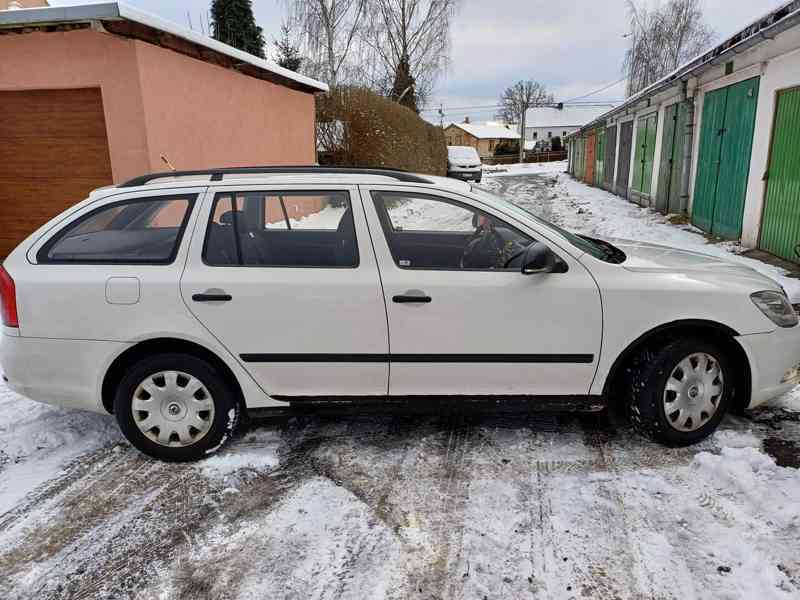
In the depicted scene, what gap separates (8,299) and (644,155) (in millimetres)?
16869

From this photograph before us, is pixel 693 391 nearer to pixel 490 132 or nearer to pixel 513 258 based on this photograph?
pixel 513 258

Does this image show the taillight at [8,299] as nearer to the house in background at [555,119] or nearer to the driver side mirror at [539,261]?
the driver side mirror at [539,261]

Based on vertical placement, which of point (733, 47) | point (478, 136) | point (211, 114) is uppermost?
point (478, 136)

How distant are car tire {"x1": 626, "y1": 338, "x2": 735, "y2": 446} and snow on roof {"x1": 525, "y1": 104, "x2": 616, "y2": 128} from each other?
83.1 metres

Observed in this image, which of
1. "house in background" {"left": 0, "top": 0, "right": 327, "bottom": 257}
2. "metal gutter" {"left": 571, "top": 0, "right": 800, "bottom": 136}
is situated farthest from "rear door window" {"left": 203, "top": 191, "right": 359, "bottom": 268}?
"metal gutter" {"left": 571, "top": 0, "right": 800, "bottom": 136}

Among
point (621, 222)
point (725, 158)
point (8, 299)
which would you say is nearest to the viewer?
point (8, 299)

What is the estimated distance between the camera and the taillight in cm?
334

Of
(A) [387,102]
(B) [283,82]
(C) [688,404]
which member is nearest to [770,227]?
(C) [688,404]

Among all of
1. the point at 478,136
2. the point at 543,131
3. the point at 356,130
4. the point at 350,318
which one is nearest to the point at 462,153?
the point at 356,130

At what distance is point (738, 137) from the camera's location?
32.4 feet

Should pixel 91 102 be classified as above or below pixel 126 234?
above

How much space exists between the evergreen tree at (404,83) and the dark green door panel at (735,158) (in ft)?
69.5

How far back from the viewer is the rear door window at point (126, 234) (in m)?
3.38

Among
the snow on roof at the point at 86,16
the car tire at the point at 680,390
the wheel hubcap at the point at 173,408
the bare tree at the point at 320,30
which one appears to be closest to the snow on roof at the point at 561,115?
the bare tree at the point at 320,30
